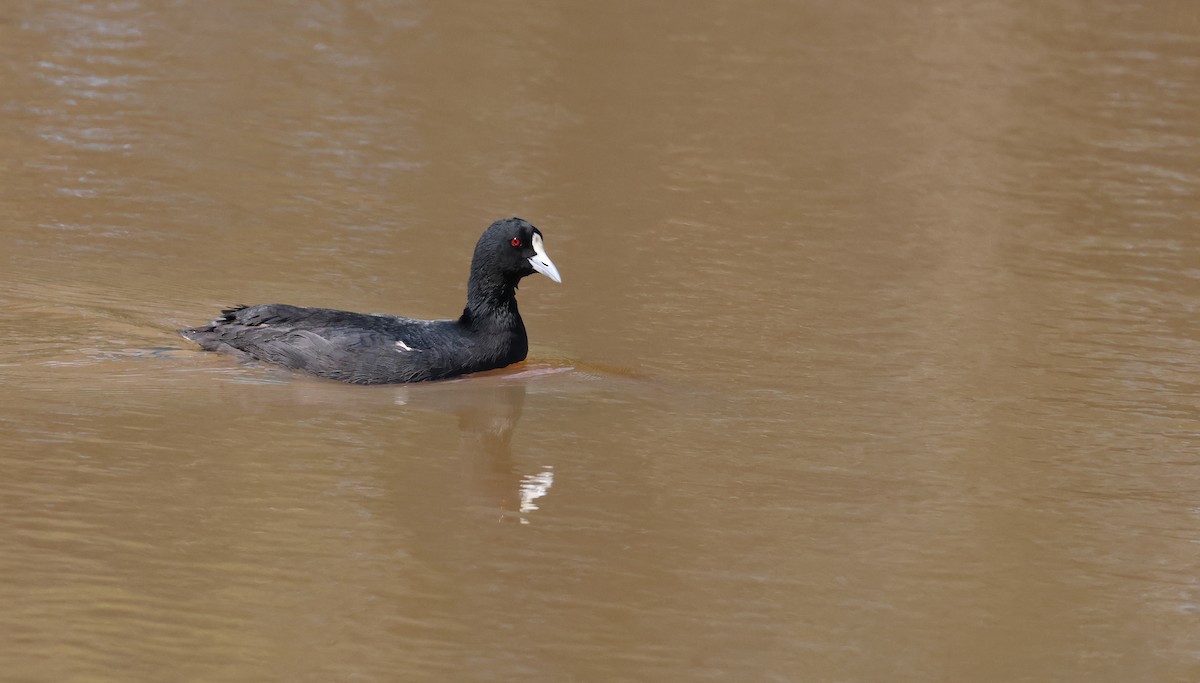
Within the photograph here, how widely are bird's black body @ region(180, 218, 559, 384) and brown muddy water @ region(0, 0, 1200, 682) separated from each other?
0.63ft

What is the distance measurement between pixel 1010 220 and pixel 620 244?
3.90 m

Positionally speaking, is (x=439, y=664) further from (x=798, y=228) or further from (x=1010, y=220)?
(x=1010, y=220)

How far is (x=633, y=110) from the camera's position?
18875mm

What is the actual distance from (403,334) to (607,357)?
4.81ft

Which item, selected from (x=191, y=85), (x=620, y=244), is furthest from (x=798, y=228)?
(x=191, y=85)

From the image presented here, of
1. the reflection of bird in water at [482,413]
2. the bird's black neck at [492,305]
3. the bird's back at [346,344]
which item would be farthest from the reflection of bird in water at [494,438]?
the bird's black neck at [492,305]

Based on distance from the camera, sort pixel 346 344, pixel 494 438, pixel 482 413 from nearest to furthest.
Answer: pixel 494 438 → pixel 482 413 → pixel 346 344

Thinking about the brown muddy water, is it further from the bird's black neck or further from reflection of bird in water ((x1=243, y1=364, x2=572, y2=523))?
the bird's black neck

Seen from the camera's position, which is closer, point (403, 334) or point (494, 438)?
point (494, 438)

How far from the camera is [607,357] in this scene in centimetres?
1152

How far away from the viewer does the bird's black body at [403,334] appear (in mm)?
10836

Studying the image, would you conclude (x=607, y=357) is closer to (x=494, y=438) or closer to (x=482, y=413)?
(x=482, y=413)

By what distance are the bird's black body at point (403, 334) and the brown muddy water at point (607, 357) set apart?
0.63 feet

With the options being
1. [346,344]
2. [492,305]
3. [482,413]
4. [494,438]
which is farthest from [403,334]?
[494,438]
